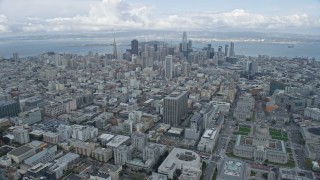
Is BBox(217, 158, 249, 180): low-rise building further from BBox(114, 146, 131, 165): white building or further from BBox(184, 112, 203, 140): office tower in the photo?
BBox(114, 146, 131, 165): white building

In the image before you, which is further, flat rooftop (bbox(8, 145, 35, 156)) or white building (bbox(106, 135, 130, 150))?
white building (bbox(106, 135, 130, 150))

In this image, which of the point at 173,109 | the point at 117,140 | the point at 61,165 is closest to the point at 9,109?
the point at 117,140

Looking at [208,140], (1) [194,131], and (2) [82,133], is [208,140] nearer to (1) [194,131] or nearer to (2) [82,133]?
(1) [194,131]

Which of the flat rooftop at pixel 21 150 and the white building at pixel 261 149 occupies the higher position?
the flat rooftop at pixel 21 150

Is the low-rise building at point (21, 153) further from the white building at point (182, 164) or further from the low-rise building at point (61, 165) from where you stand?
the white building at point (182, 164)

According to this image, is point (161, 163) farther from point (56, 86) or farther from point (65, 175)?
point (56, 86)

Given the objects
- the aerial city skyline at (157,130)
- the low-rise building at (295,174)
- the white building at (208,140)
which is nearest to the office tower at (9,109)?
the aerial city skyline at (157,130)

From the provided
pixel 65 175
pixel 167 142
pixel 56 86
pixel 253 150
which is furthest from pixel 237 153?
pixel 56 86

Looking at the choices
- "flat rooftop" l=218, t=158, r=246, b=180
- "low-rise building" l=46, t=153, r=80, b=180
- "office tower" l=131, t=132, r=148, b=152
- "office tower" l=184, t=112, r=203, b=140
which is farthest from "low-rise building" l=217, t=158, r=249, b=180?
"low-rise building" l=46, t=153, r=80, b=180

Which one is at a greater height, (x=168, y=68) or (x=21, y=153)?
(x=168, y=68)
